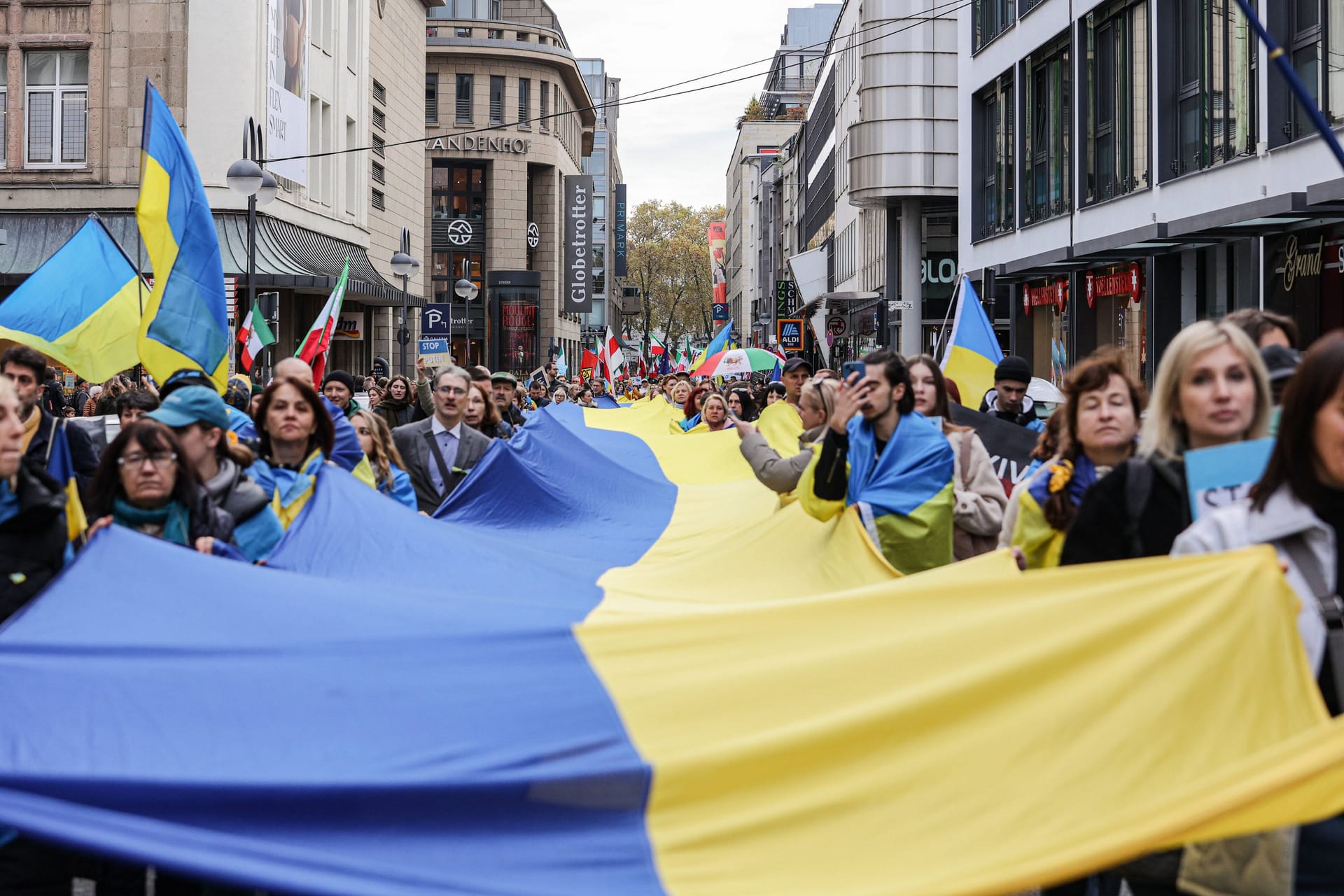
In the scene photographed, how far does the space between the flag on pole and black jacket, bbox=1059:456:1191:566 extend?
9761mm

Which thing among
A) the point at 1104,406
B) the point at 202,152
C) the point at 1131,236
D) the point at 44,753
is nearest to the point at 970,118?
the point at 1131,236

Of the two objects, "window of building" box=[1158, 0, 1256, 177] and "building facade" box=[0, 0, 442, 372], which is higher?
"building facade" box=[0, 0, 442, 372]

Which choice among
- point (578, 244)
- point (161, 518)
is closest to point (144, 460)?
point (161, 518)

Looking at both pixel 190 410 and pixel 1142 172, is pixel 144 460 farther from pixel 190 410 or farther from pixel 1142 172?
pixel 1142 172

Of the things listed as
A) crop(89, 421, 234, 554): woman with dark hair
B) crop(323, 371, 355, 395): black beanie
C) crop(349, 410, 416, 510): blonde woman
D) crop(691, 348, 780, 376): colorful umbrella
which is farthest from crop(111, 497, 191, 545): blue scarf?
crop(691, 348, 780, 376): colorful umbrella

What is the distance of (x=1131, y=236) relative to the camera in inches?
941

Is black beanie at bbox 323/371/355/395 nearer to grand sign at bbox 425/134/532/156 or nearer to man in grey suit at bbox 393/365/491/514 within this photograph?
man in grey suit at bbox 393/365/491/514

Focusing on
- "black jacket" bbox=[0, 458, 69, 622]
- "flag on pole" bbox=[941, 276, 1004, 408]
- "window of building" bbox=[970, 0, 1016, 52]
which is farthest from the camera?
"window of building" bbox=[970, 0, 1016, 52]

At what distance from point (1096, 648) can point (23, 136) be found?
37575 millimetres

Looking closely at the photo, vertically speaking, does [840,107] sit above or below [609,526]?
above

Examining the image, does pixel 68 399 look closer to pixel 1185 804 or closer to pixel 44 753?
pixel 44 753

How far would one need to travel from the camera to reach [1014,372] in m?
10.3

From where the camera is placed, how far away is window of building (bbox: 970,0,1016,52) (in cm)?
3378

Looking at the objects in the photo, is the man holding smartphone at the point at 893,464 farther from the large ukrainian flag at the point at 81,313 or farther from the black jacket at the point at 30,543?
the large ukrainian flag at the point at 81,313
